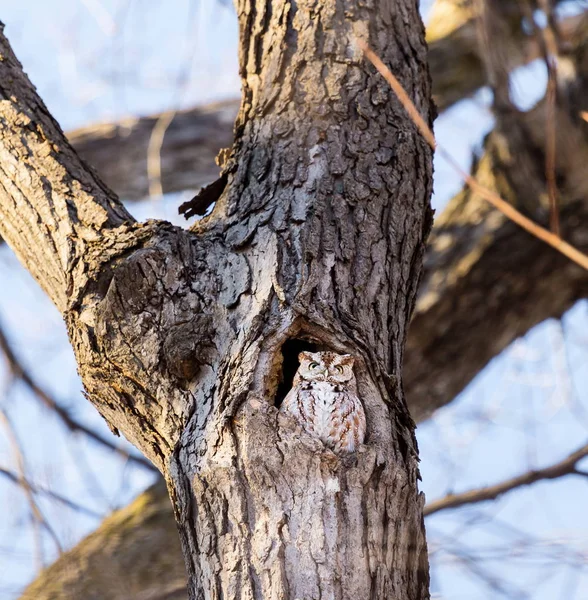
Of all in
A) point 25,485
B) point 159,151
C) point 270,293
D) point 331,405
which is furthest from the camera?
point 159,151

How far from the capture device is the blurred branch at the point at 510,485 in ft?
10.7

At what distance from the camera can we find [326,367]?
1.91 metres

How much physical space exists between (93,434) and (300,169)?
229cm

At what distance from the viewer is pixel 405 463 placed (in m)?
1.67

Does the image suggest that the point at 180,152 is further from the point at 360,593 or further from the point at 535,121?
the point at 360,593

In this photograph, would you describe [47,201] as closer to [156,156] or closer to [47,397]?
[47,397]

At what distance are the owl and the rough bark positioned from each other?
3cm

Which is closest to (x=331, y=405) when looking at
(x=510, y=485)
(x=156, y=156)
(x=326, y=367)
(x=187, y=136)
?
(x=326, y=367)

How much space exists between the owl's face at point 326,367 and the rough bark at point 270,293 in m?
0.03

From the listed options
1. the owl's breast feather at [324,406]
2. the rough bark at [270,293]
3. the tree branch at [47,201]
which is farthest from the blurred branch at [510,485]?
the tree branch at [47,201]

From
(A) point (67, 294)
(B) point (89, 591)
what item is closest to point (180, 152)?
(B) point (89, 591)

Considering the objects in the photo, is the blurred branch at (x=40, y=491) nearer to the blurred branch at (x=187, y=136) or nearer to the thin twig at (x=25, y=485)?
the thin twig at (x=25, y=485)

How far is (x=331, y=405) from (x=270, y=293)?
0.30 metres

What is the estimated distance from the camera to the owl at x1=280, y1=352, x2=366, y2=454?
1.65m
